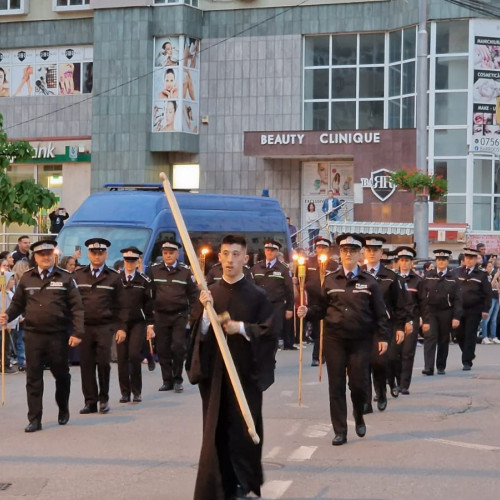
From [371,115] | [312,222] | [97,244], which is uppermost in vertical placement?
[371,115]

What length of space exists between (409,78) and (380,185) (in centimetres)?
375

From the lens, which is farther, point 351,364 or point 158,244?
point 158,244

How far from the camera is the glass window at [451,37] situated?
4109cm

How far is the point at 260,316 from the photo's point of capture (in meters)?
9.17

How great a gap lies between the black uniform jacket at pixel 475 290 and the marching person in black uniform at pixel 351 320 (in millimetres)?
8014

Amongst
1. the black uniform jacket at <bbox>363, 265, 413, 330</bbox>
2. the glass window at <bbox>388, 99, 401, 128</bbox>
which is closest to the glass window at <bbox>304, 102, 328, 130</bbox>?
the glass window at <bbox>388, 99, 401, 128</bbox>

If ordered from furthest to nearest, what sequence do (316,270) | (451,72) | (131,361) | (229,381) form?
(451,72) → (316,270) → (131,361) → (229,381)

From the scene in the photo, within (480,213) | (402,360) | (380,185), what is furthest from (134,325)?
(480,213)

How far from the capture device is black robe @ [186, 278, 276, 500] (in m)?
8.97

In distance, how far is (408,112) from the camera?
42.2 metres

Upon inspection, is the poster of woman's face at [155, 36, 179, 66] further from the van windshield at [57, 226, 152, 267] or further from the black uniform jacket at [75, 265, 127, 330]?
the black uniform jacket at [75, 265, 127, 330]

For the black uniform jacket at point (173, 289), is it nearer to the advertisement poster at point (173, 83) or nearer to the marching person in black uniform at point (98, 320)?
the marching person in black uniform at point (98, 320)

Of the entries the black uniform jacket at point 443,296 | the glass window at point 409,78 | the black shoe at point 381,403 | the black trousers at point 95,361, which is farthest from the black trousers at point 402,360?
the glass window at point 409,78

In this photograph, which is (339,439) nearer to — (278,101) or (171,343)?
(171,343)
